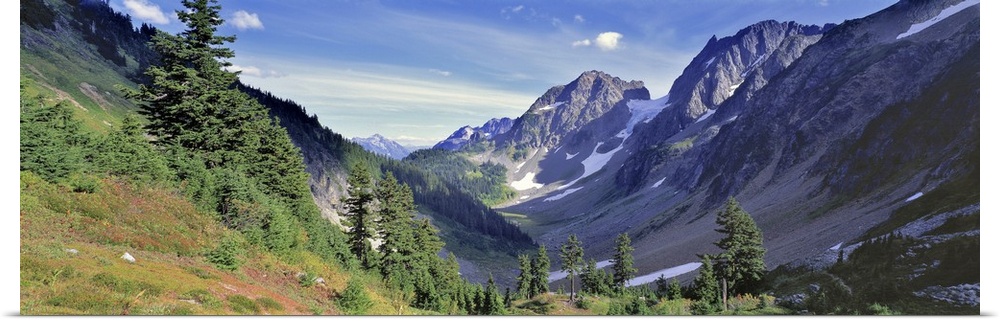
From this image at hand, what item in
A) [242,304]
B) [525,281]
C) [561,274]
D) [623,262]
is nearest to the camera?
[242,304]

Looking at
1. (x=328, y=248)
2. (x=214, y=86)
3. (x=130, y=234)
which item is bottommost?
(x=328, y=248)

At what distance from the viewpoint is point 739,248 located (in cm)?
4128

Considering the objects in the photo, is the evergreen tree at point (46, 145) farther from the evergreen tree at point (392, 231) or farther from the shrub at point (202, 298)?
the evergreen tree at point (392, 231)

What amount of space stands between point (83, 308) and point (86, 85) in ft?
344

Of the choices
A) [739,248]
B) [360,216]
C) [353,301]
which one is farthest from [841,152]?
[353,301]

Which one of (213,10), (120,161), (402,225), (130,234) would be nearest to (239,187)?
(120,161)

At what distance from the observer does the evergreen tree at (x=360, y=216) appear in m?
39.4

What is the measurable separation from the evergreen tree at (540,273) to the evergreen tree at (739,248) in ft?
97.1

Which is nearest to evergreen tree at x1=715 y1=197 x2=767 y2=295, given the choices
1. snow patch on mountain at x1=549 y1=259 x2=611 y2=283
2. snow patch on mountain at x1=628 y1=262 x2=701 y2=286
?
snow patch on mountain at x1=628 y1=262 x2=701 y2=286

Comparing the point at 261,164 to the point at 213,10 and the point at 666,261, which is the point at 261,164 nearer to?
the point at 213,10

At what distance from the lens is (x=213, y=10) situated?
99.4ft

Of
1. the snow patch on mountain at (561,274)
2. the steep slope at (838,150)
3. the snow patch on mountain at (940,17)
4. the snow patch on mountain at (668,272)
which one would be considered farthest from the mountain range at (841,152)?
the snow patch on mountain at (561,274)

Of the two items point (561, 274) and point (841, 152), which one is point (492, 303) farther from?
point (841, 152)

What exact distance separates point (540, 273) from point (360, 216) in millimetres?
A: 36129
